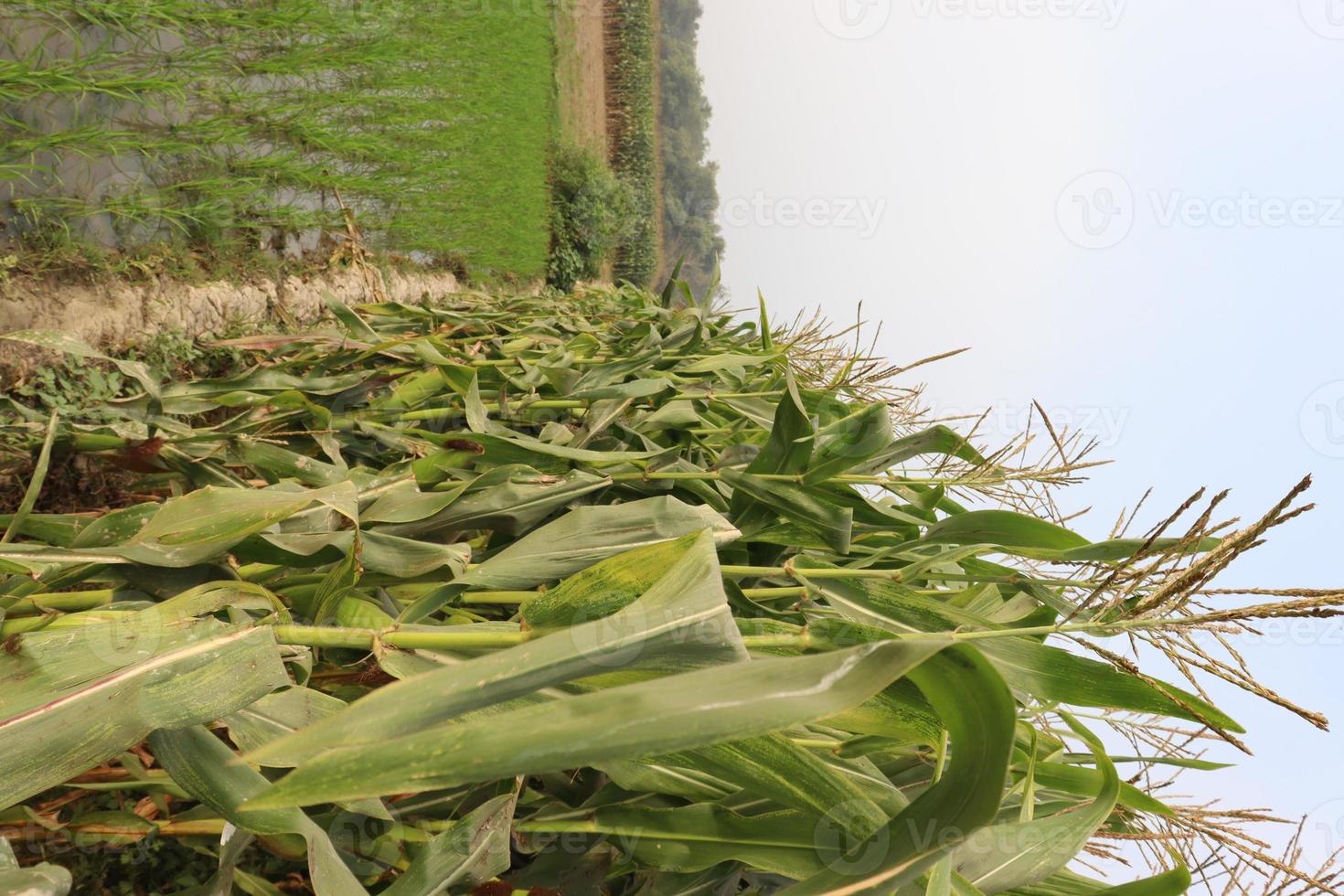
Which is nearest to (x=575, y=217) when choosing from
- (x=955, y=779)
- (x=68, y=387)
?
(x=68, y=387)

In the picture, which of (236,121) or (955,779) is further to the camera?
(236,121)

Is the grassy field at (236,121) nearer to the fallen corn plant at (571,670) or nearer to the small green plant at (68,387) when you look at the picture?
the small green plant at (68,387)

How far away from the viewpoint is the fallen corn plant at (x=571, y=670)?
0.42 metres

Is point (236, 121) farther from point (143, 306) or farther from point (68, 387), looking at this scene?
point (68, 387)

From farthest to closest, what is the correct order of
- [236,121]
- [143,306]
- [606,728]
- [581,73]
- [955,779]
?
[581,73] → [236,121] → [143,306] → [955,779] → [606,728]

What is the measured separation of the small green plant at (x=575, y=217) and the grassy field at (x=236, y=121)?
113 inches

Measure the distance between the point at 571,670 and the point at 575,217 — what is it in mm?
7774

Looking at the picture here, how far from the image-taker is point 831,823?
667 mm

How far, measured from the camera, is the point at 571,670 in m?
0.43

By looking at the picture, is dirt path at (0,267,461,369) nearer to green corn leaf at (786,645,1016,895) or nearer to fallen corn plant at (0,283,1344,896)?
fallen corn plant at (0,283,1344,896)

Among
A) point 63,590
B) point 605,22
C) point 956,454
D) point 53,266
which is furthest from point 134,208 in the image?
point 605,22

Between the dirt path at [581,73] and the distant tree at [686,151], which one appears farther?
the distant tree at [686,151]

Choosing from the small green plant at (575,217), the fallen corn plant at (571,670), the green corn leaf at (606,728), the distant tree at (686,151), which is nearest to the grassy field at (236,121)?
the fallen corn plant at (571,670)

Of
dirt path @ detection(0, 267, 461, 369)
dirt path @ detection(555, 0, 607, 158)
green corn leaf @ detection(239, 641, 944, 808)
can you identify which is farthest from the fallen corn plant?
dirt path @ detection(555, 0, 607, 158)
